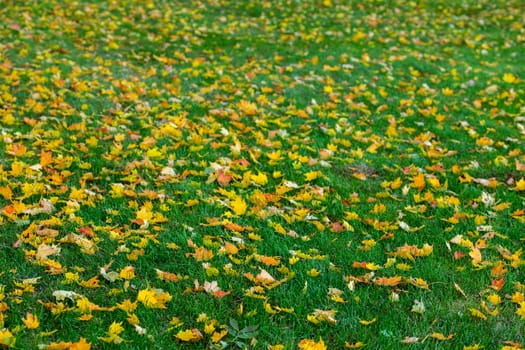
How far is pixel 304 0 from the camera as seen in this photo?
10828 mm

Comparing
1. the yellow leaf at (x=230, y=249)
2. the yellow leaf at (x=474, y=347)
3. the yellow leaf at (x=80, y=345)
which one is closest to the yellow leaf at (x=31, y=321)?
the yellow leaf at (x=80, y=345)

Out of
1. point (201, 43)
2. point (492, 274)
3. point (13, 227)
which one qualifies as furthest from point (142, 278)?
point (201, 43)

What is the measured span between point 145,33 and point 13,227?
18.8 feet

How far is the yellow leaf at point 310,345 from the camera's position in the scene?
7.63ft

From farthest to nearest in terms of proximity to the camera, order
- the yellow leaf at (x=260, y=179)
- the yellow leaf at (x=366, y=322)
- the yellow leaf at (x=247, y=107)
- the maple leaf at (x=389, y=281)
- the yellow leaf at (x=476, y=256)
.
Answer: the yellow leaf at (x=247, y=107) → the yellow leaf at (x=260, y=179) → the yellow leaf at (x=476, y=256) → the maple leaf at (x=389, y=281) → the yellow leaf at (x=366, y=322)

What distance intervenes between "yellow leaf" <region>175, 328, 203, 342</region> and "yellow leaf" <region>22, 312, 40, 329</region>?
0.62 meters

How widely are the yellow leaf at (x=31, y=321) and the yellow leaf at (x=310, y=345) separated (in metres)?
1.16

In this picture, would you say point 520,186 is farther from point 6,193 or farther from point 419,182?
point 6,193

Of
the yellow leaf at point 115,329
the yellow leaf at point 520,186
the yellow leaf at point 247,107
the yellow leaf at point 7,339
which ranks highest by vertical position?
the yellow leaf at point 7,339

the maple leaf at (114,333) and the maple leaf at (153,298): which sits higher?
the maple leaf at (114,333)

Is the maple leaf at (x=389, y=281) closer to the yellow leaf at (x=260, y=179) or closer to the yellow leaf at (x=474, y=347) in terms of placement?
the yellow leaf at (x=474, y=347)

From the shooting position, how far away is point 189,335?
2369mm

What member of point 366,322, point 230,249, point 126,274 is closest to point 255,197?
point 230,249

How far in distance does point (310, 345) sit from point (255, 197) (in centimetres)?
144
